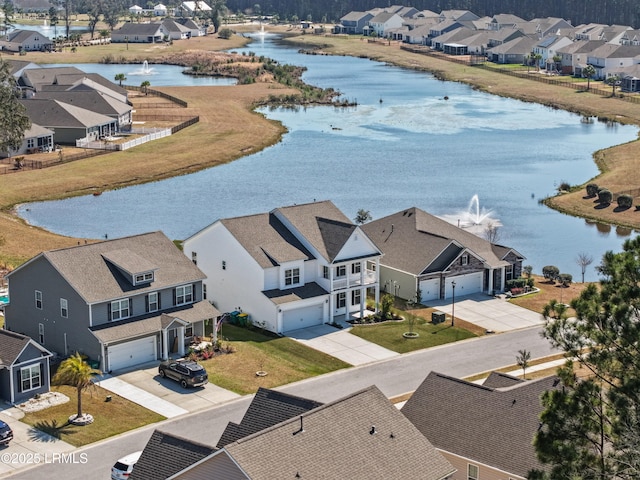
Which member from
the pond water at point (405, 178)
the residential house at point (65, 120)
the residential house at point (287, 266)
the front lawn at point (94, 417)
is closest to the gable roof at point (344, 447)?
the front lawn at point (94, 417)

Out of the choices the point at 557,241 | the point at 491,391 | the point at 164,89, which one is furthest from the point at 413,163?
the point at 491,391

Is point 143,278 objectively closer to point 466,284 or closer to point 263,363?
point 263,363

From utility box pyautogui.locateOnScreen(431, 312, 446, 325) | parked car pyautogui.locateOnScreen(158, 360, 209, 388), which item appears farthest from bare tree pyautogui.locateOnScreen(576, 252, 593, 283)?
parked car pyautogui.locateOnScreen(158, 360, 209, 388)

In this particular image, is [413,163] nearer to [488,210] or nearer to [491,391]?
[488,210]

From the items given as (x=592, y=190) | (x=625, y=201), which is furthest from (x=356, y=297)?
(x=592, y=190)

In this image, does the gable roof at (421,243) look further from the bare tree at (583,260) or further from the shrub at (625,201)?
the shrub at (625,201)
